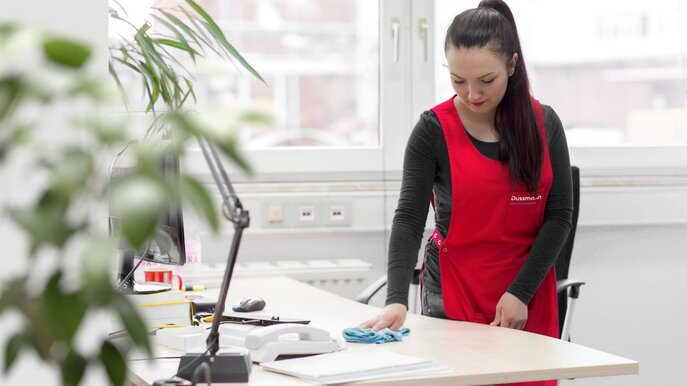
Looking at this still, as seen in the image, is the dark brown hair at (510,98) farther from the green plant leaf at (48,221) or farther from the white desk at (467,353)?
the green plant leaf at (48,221)

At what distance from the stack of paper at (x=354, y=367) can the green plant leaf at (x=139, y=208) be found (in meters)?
1.08

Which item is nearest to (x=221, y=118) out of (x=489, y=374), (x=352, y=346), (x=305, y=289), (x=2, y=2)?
(x=2, y=2)

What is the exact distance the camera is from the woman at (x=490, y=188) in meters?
2.36

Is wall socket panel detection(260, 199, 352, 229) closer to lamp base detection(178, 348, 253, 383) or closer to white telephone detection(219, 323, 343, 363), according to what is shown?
white telephone detection(219, 323, 343, 363)

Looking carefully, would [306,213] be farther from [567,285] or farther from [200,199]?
[200,199]

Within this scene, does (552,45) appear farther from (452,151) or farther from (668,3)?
(452,151)

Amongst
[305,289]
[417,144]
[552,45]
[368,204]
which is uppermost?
[552,45]

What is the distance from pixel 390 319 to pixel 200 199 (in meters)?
1.57

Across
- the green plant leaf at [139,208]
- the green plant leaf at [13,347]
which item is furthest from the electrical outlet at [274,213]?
the green plant leaf at [139,208]

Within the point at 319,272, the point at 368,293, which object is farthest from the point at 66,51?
the point at 319,272

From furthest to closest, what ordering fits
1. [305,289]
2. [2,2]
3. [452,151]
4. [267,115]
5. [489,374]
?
1. [305,289]
2. [452,151]
3. [489,374]
4. [2,2]
5. [267,115]

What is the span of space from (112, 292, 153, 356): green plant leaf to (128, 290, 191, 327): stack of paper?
157cm

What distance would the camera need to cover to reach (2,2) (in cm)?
115

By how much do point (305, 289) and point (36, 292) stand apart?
2.23 meters
